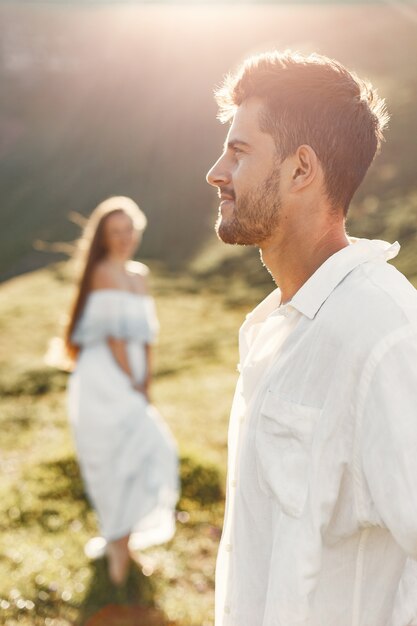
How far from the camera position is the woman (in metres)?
5.97

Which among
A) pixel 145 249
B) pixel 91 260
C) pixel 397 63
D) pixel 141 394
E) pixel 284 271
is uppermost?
pixel 397 63

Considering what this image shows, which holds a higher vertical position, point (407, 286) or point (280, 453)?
point (407, 286)

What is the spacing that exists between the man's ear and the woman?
3.99 meters

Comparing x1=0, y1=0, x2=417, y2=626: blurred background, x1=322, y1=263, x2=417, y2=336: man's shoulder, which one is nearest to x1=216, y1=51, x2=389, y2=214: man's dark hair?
x1=322, y1=263, x2=417, y2=336: man's shoulder

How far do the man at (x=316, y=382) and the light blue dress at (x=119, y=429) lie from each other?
12.1ft

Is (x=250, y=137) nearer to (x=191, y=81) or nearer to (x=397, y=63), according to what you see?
(x=397, y=63)

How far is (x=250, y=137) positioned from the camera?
2223 millimetres

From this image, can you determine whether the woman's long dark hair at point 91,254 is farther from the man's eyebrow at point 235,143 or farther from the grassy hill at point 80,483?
the man's eyebrow at point 235,143

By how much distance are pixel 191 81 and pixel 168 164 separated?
1219cm

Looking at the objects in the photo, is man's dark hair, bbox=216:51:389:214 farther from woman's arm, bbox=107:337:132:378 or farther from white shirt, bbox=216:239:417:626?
woman's arm, bbox=107:337:132:378

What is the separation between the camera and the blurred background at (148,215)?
611 cm

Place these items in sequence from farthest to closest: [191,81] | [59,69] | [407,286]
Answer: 1. [59,69]
2. [191,81]
3. [407,286]

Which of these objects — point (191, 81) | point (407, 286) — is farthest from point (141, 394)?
point (191, 81)

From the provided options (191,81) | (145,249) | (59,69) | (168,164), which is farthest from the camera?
(59,69)
